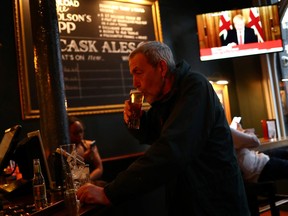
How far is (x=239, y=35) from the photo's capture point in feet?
15.2

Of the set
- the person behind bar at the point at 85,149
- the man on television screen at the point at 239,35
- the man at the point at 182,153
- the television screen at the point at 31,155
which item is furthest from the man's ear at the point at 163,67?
the man on television screen at the point at 239,35

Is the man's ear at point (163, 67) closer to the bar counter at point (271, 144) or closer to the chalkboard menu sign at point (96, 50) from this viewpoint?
the chalkboard menu sign at point (96, 50)

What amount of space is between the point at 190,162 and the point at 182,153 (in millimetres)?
86

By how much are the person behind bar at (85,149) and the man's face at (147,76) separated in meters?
2.13

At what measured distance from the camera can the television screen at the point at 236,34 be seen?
4.62 m

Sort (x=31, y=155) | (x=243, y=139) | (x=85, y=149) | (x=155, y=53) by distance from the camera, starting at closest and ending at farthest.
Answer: (x=155, y=53) → (x=31, y=155) → (x=243, y=139) → (x=85, y=149)

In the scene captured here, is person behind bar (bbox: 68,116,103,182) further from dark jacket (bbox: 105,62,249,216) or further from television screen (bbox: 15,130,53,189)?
dark jacket (bbox: 105,62,249,216)

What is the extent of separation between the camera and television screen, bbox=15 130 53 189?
6.77ft

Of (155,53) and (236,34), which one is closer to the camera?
(155,53)

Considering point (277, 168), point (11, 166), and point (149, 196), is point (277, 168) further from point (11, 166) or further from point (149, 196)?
point (11, 166)

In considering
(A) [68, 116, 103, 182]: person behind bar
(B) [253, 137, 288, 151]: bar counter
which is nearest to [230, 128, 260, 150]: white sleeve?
A: (B) [253, 137, 288, 151]: bar counter

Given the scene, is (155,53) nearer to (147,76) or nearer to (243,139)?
(147,76)

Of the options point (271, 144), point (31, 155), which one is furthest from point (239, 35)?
point (31, 155)

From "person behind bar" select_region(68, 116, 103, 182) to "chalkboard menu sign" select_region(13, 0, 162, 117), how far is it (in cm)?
30
